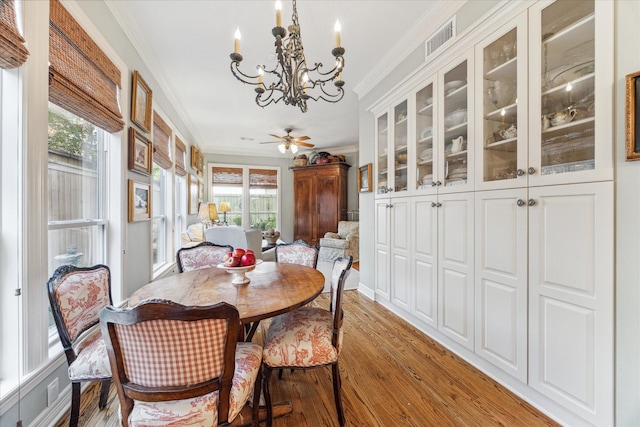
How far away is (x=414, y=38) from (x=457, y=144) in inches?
46.2

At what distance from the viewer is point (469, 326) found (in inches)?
79.2

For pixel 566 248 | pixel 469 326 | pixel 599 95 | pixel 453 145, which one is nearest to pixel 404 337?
pixel 469 326

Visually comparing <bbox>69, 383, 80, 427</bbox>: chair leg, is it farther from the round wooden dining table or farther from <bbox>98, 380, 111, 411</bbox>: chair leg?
the round wooden dining table

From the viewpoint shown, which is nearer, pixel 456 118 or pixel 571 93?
pixel 571 93

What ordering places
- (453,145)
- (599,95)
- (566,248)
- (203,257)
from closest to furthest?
(599,95) < (566,248) < (453,145) < (203,257)

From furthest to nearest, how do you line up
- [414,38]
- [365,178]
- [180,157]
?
[180,157]
[365,178]
[414,38]

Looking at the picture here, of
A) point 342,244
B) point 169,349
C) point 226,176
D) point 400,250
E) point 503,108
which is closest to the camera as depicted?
point 169,349

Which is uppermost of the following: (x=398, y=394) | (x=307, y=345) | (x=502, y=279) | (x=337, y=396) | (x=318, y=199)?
(x=318, y=199)

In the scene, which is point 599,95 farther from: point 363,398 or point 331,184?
point 331,184

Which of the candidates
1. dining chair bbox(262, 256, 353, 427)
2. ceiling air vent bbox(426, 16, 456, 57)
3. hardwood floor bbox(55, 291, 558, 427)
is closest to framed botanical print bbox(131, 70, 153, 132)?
hardwood floor bbox(55, 291, 558, 427)

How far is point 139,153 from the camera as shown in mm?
2553

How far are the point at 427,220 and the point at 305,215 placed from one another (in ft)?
16.1

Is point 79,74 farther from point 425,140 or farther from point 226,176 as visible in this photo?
point 226,176

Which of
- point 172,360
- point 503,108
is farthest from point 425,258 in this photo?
point 172,360
